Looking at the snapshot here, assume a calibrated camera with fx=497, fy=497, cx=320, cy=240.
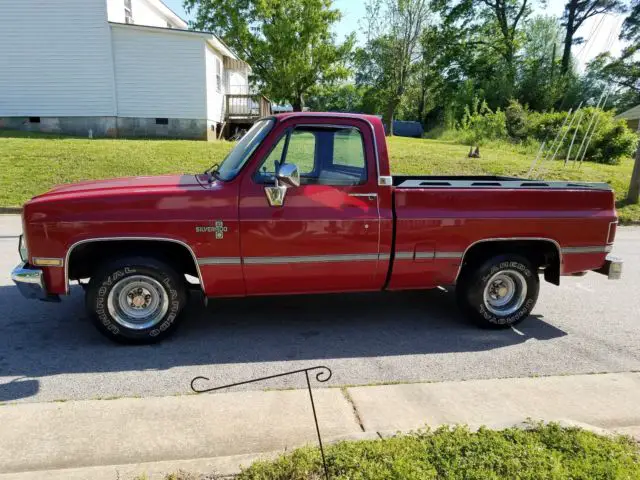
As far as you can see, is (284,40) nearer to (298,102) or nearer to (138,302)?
(298,102)

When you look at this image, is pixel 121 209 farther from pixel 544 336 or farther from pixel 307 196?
pixel 544 336

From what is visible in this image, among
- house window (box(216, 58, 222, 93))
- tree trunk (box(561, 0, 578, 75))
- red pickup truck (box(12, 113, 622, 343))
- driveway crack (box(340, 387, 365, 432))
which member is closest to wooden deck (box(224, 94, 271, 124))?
house window (box(216, 58, 222, 93))

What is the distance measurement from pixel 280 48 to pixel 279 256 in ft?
96.1

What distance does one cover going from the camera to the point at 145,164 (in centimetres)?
1448

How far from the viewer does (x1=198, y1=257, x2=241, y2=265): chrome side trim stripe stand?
429cm

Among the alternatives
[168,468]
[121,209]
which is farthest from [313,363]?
[121,209]

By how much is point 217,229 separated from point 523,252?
3096 mm

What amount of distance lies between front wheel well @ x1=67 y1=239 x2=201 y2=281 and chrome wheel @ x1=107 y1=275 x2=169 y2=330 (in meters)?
0.23

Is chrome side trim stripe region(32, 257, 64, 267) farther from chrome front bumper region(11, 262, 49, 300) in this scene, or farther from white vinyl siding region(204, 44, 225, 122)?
white vinyl siding region(204, 44, 225, 122)

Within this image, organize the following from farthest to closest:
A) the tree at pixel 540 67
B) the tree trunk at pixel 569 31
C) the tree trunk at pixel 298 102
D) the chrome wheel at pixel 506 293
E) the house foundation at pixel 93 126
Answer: the tree trunk at pixel 569 31 → the tree at pixel 540 67 → the tree trunk at pixel 298 102 → the house foundation at pixel 93 126 → the chrome wheel at pixel 506 293

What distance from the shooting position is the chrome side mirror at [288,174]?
13.1 feet

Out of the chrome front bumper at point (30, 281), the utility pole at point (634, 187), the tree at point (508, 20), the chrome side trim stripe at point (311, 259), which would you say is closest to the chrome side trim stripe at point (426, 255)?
the chrome side trim stripe at point (311, 259)

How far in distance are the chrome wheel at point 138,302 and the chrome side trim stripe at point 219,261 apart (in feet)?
1.45

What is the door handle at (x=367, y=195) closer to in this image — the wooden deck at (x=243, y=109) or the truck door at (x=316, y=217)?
the truck door at (x=316, y=217)
